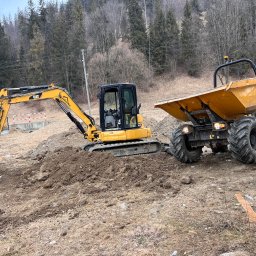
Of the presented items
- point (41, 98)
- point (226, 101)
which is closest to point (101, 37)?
point (41, 98)

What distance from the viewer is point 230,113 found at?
916 centimetres

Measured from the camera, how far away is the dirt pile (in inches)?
334

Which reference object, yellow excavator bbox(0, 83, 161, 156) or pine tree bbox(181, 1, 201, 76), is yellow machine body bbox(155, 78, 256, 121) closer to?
yellow excavator bbox(0, 83, 161, 156)

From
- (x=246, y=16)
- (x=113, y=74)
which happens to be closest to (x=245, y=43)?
(x=246, y=16)

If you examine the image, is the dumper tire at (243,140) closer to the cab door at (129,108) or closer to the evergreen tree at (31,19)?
the cab door at (129,108)

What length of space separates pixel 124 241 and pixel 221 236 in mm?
1242

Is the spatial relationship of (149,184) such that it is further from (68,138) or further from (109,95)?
(68,138)

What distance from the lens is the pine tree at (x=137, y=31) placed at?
191 ft

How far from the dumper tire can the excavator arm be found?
6.22 metres

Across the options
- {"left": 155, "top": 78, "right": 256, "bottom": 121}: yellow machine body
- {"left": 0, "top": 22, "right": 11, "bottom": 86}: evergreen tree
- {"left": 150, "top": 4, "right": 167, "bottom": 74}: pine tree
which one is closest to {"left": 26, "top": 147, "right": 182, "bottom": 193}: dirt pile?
{"left": 155, "top": 78, "right": 256, "bottom": 121}: yellow machine body

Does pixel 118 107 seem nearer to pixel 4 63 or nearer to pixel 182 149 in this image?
pixel 182 149

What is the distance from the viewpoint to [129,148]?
12859 mm

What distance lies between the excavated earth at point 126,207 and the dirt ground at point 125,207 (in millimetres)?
13

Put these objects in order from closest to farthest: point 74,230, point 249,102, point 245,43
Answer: point 74,230 < point 249,102 < point 245,43
